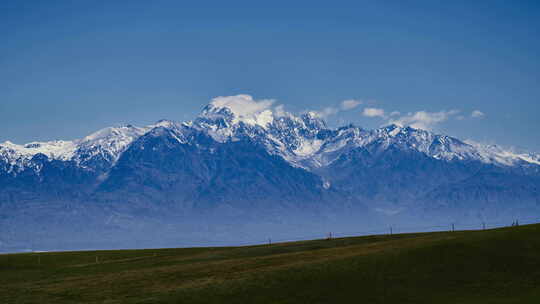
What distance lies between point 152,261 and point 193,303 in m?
37.0

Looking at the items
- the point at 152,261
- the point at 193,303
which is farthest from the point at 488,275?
the point at 152,261

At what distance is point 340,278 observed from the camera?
61.9 m

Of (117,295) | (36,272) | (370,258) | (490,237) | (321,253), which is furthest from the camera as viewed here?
(36,272)

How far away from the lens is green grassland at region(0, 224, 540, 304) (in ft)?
187

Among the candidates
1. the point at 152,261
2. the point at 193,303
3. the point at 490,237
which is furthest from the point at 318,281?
the point at 152,261

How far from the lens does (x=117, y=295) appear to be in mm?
59875

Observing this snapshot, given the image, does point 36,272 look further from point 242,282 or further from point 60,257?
point 242,282

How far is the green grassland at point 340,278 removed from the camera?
57.0 metres

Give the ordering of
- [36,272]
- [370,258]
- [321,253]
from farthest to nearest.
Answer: [36,272], [321,253], [370,258]

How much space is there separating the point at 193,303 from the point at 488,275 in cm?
2767

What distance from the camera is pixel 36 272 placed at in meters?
85.9

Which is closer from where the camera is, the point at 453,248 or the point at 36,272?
the point at 453,248

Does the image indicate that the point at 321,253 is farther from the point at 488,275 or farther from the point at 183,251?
the point at 183,251

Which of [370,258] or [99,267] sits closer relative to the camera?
[370,258]
